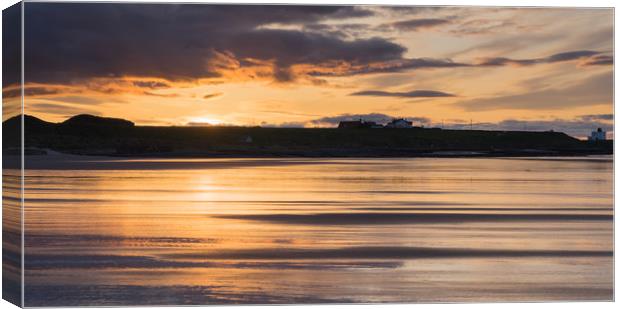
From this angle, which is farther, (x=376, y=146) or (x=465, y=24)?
(x=376, y=146)

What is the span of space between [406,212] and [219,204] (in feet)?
7.59

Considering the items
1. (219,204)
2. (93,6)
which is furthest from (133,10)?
(219,204)

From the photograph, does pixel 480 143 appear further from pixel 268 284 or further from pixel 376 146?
pixel 268 284

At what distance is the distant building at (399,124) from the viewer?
514 inches

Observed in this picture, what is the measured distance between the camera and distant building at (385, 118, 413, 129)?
1306cm

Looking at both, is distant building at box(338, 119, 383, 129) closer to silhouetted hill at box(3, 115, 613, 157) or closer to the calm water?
silhouetted hill at box(3, 115, 613, 157)

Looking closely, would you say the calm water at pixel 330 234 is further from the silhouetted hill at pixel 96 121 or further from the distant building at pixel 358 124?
the silhouetted hill at pixel 96 121

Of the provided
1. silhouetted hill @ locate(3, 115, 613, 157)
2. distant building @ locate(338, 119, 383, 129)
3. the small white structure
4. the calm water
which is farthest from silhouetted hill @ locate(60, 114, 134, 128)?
the small white structure

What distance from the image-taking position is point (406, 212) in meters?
13.6

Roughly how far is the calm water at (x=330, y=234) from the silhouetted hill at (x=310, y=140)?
21cm

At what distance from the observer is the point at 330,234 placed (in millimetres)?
13258

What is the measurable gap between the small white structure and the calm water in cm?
27

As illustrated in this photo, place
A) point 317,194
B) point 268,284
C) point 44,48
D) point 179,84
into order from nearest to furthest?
point 268,284 < point 44,48 < point 179,84 < point 317,194

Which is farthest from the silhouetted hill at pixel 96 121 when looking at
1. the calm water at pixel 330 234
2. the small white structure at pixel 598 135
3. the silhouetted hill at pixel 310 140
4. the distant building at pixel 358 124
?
the small white structure at pixel 598 135
